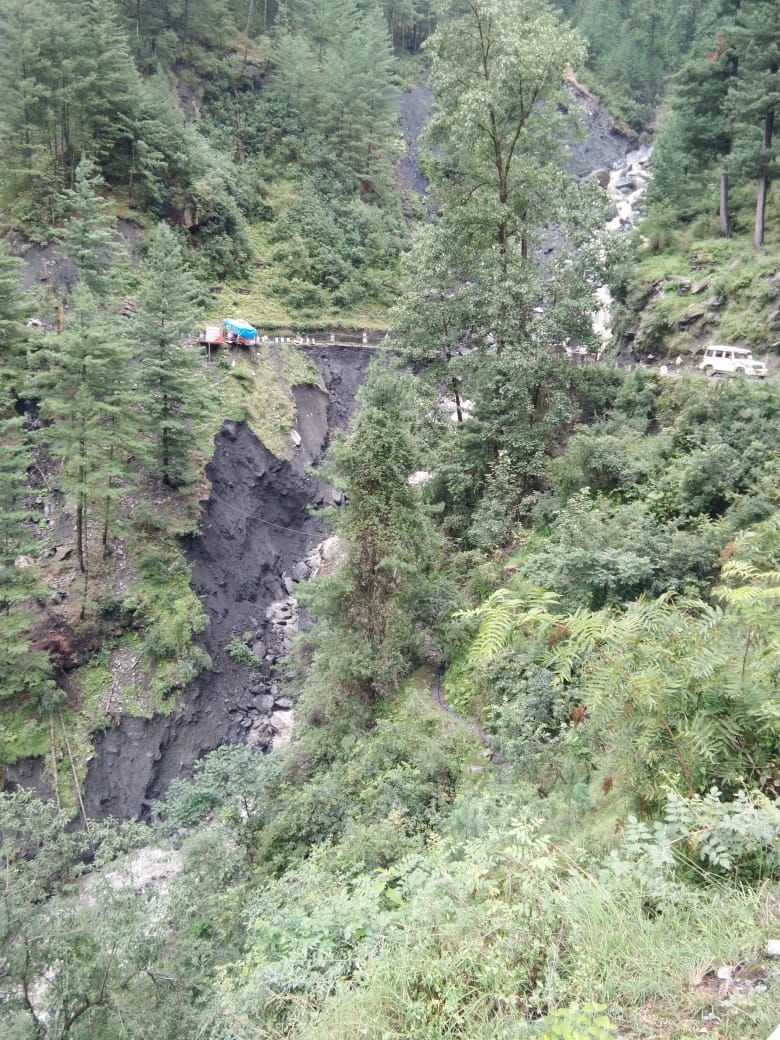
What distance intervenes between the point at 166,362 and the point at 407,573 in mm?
10991

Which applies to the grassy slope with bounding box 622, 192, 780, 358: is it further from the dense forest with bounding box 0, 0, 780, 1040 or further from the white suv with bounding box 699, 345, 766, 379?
the white suv with bounding box 699, 345, 766, 379

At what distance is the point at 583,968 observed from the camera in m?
3.10

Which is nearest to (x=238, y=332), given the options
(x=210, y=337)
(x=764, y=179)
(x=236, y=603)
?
(x=210, y=337)

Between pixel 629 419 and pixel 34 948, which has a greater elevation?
pixel 629 419

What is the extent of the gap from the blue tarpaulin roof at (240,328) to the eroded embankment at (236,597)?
2.99m

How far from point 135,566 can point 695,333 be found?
61.7 ft

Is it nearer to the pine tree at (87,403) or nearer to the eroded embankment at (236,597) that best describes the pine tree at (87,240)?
the pine tree at (87,403)

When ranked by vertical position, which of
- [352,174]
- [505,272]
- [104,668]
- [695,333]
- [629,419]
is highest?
[352,174]

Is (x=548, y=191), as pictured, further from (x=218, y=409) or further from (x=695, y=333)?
(x=218, y=409)

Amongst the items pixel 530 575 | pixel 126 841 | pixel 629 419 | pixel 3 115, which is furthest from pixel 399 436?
pixel 3 115

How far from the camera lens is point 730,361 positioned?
15.1 meters

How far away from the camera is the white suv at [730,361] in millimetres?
14797

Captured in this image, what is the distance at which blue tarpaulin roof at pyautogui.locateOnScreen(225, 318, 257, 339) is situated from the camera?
24.7m

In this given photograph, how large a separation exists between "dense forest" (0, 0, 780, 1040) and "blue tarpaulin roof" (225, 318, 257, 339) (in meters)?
1.48
